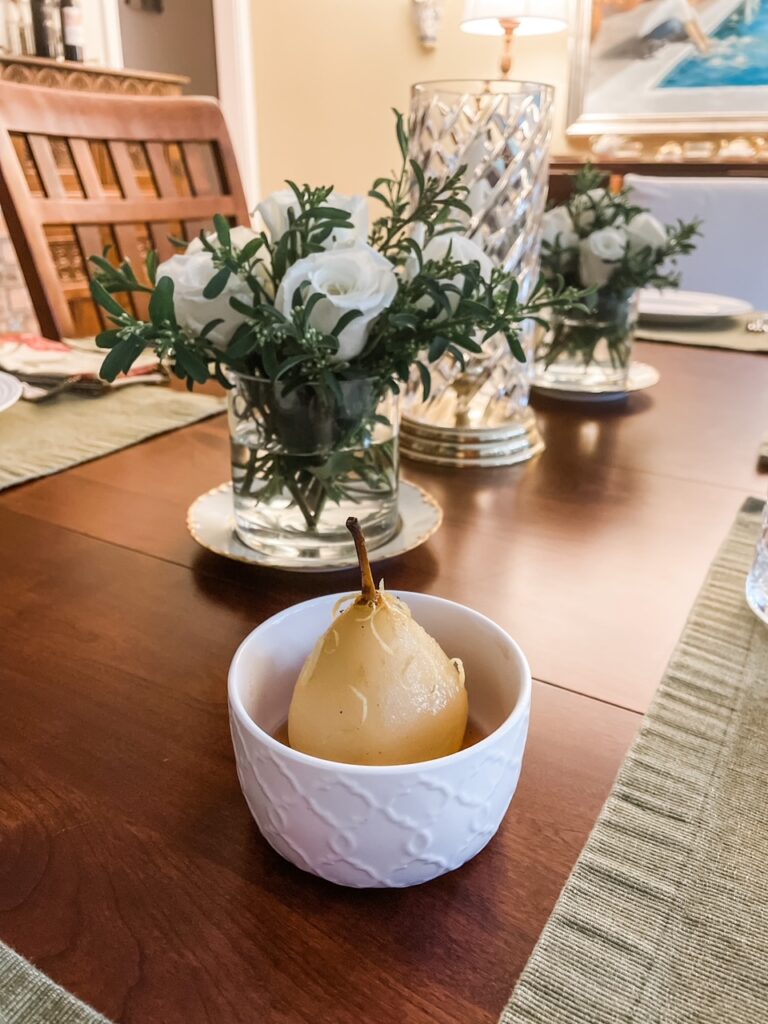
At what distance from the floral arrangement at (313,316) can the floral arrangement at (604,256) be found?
381 millimetres

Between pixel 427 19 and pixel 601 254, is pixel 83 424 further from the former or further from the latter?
pixel 427 19

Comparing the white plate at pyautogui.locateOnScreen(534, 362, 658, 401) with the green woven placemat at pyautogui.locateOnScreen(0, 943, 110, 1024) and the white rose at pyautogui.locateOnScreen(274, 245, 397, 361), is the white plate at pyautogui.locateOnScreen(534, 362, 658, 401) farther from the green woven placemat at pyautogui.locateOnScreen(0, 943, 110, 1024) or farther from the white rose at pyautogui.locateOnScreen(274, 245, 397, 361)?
the green woven placemat at pyautogui.locateOnScreen(0, 943, 110, 1024)

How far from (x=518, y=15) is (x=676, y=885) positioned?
2.63 metres

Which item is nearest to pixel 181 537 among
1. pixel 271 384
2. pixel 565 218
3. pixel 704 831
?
pixel 271 384

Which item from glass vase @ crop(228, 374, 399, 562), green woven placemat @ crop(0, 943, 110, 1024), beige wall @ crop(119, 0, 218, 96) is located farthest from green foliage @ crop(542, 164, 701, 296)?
beige wall @ crop(119, 0, 218, 96)

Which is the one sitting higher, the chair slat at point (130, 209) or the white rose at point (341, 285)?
the white rose at point (341, 285)

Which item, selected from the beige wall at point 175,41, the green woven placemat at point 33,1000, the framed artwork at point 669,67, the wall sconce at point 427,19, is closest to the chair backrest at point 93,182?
the green woven placemat at point 33,1000

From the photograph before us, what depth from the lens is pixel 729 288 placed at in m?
1.81

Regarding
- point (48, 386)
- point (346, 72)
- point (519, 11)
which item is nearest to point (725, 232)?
point (519, 11)

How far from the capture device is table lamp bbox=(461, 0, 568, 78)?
2410 millimetres

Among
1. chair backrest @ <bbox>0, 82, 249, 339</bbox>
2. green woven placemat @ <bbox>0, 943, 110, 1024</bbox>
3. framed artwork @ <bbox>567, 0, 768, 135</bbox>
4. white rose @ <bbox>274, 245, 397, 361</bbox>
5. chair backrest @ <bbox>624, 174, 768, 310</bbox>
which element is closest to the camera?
green woven placemat @ <bbox>0, 943, 110, 1024</bbox>

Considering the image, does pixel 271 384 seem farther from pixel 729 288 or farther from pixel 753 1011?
pixel 729 288

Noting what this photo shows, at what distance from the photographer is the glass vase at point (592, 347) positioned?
0.97 metres

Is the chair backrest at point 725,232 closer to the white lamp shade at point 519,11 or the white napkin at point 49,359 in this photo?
the white lamp shade at point 519,11
